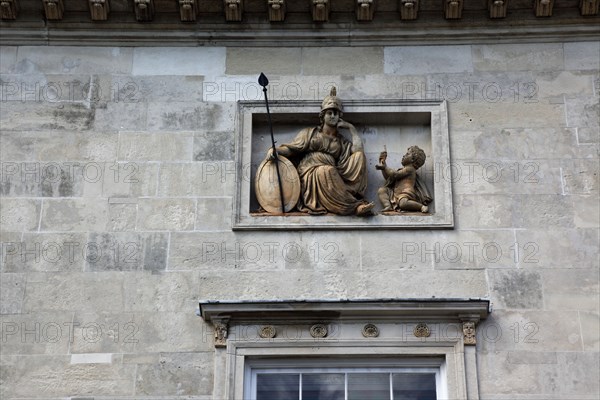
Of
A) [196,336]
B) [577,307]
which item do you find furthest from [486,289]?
[196,336]

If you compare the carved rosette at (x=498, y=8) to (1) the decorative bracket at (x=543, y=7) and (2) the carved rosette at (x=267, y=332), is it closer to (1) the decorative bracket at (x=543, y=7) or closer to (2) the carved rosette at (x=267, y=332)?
(1) the decorative bracket at (x=543, y=7)

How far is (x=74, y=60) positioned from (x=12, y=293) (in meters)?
2.92

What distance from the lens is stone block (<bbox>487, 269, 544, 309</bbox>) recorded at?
486 inches

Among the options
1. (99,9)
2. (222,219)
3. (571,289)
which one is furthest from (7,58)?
(571,289)

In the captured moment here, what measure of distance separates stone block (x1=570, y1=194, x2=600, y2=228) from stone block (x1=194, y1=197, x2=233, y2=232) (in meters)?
3.66

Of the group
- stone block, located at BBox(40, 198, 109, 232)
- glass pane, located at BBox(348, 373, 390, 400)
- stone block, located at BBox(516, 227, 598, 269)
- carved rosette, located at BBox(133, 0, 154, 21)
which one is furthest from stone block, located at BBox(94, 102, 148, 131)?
stone block, located at BBox(516, 227, 598, 269)

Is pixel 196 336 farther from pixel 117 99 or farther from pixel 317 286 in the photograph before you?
pixel 117 99

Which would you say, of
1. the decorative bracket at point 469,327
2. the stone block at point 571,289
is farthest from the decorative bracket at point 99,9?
the stone block at point 571,289

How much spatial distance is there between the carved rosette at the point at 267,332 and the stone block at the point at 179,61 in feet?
10.4

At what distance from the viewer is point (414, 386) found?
12.2 m

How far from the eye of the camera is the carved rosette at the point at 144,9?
45.3 ft

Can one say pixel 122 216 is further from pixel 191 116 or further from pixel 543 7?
pixel 543 7

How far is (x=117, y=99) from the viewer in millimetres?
13641

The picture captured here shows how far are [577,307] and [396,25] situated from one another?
12.7 ft
